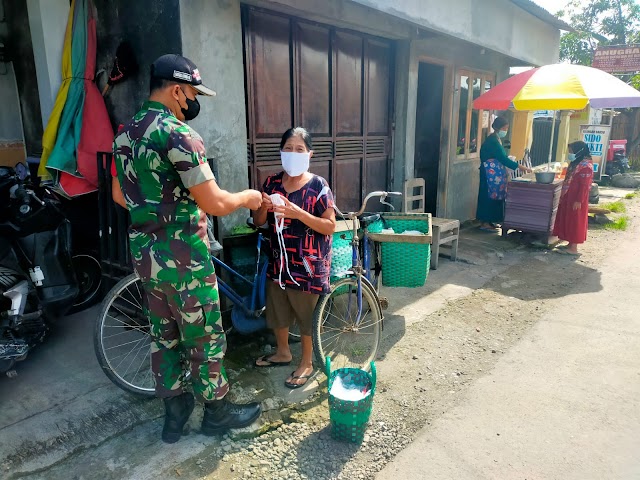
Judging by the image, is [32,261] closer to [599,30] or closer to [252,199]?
[252,199]

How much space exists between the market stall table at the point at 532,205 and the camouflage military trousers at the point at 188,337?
586 cm

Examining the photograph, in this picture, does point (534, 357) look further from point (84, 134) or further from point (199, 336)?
point (84, 134)

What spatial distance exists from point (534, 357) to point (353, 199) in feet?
9.73

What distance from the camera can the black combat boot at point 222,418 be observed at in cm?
274

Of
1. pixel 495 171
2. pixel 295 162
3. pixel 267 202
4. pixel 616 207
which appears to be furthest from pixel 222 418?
pixel 616 207

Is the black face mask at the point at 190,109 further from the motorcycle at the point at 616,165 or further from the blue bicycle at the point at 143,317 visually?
the motorcycle at the point at 616,165

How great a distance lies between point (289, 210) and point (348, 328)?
105 centimetres

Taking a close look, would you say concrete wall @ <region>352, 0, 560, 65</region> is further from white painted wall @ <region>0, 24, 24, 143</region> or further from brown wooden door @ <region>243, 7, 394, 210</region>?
white painted wall @ <region>0, 24, 24, 143</region>

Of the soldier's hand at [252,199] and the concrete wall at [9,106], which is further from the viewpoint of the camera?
the concrete wall at [9,106]

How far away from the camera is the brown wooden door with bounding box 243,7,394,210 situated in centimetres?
451

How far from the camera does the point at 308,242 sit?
10.2 feet

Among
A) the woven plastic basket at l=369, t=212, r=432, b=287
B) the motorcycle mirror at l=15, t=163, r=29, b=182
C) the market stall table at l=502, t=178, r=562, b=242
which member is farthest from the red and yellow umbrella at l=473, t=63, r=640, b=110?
the motorcycle mirror at l=15, t=163, r=29, b=182

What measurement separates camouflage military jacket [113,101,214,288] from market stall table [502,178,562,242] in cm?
592

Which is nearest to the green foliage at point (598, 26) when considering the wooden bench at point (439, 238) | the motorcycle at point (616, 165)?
the motorcycle at point (616, 165)
